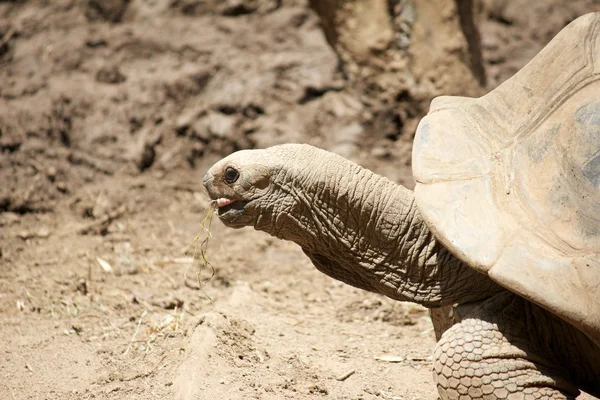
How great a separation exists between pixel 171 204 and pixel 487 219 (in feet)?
13.8

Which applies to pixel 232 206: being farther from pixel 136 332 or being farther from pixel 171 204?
pixel 171 204

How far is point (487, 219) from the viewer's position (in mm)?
3027

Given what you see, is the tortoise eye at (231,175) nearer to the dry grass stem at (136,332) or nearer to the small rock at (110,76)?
the dry grass stem at (136,332)

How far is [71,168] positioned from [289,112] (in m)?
2.24

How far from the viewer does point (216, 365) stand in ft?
12.3

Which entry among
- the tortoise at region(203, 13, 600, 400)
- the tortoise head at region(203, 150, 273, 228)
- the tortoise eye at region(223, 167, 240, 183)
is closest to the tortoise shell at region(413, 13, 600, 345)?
the tortoise at region(203, 13, 600, 400)

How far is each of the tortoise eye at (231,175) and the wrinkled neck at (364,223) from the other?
0.20m

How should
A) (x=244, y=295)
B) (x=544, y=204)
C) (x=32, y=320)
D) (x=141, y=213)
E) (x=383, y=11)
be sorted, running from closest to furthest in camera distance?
(x=544, y=204) < (x=32, y=320) < (x=244, y=295) < (x=141, y=213) < (x=383, y=11)

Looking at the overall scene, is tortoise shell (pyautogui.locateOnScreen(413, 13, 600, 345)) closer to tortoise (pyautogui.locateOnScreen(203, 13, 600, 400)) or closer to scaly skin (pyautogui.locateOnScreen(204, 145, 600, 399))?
tortoise (pyautogui.locateOnScreen(203, 13, 600, 400))

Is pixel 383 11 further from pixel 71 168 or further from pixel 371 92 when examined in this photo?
pixel 71 168

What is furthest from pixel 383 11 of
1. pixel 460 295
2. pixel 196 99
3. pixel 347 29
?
pixel 460 295

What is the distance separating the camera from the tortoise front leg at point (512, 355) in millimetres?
3025

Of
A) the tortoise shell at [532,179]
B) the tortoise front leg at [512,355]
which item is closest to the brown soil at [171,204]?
the tortoise front leg at [512,355]

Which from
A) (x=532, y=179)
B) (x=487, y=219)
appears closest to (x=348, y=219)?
(x=487, y=219)
